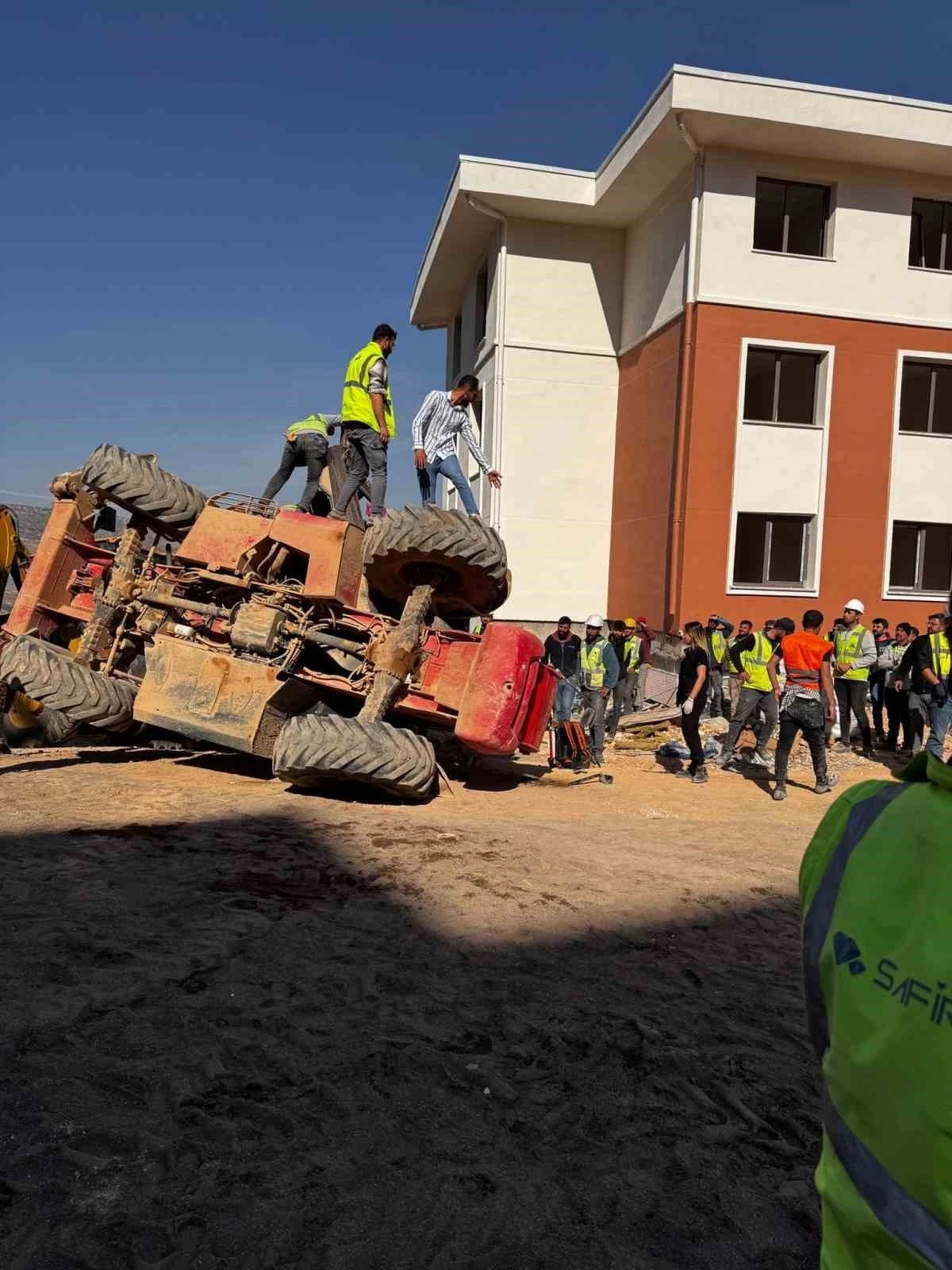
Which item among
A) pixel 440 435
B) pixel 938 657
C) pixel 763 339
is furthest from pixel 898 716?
pixel 440 435

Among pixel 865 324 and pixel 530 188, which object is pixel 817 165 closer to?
pixel 865 324

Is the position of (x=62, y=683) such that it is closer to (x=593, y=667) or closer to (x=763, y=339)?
(x=593, y=667)

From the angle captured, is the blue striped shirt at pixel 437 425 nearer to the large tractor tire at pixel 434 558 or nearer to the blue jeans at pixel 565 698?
the large tractor tire at pixel 434 558

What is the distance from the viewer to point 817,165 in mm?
15617

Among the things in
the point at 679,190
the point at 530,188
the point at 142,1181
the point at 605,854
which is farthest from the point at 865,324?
the point at 142,1181

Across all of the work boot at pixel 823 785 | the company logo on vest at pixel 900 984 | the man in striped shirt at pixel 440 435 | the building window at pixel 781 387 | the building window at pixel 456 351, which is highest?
the building window at pixel 456 351

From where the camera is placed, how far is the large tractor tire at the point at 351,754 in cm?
639

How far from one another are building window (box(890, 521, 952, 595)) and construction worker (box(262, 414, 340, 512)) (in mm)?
12182

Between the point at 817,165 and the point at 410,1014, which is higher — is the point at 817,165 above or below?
above

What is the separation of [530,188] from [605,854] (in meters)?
15.1

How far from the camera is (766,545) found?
53.9 ft

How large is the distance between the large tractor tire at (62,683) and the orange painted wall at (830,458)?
35.6 feet

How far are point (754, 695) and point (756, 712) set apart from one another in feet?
1.68

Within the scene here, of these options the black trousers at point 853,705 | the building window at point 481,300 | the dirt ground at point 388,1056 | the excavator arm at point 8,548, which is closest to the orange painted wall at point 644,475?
the building window at point 481,300
